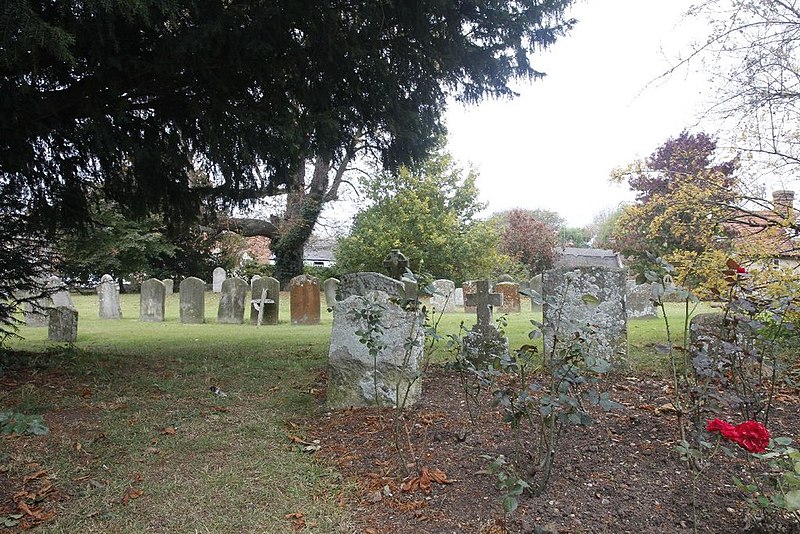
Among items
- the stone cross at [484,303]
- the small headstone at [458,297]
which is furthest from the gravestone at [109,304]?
the stone cross at [484,303]

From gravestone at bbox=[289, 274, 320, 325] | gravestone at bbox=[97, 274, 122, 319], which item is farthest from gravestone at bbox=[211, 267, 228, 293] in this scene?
gravestone at bbox=[289, 274, 320, 325]

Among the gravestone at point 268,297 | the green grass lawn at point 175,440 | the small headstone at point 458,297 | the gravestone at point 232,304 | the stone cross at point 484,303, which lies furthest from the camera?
the small headstone at point 458,297

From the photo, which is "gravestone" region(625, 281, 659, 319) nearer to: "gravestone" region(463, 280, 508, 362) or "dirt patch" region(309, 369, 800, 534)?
"gravestone" region(463, 280, 508, 362)

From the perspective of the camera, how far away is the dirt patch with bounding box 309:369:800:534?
2748 millimetres

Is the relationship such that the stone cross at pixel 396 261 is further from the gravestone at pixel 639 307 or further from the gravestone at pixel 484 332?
the gravestone at pixel 639 307

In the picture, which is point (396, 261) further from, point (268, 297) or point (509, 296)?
point (509, 296)

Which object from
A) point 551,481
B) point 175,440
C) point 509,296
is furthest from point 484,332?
point 509,296

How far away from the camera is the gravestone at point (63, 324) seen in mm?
9453

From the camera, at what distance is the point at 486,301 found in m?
6.97

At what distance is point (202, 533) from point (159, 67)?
4078 mm

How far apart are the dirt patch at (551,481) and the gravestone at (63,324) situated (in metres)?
7.26

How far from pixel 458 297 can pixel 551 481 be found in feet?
52.2

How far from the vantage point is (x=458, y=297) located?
19.0m

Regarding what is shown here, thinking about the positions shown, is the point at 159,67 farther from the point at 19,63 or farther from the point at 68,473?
the point at 68,473
